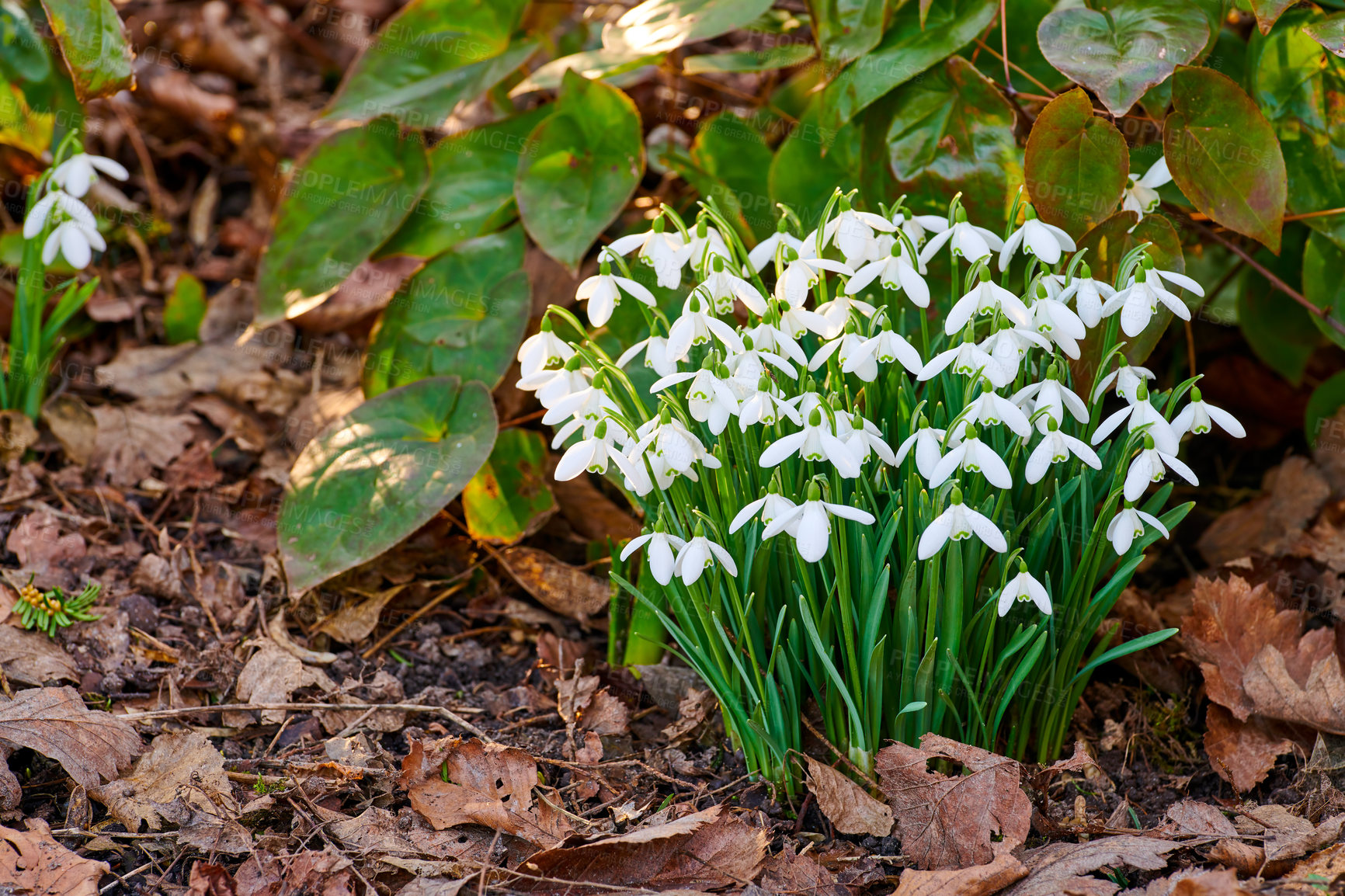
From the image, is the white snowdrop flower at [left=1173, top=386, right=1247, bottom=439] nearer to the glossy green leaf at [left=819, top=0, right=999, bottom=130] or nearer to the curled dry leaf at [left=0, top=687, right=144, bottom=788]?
the glossy green leaf at [left=819, top=0, right=999, bottom=130]

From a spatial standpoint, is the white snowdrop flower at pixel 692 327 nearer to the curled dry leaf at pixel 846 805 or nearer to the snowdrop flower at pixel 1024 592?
the snowdrop flower at pixel 1024 592

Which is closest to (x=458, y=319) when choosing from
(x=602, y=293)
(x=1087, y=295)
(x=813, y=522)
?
(x=602, y=293)

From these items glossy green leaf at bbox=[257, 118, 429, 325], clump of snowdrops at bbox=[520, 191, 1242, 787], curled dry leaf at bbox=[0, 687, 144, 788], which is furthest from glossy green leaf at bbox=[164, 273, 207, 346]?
clump of snowdrops at bbox=[520, 191, 1242, 787]

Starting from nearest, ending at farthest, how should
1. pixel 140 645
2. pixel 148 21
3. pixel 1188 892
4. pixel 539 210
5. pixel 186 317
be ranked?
pixel 1188 892 < pixel 140 645 < pixel 539 210 < pixel 186 317 < pixel 148 21

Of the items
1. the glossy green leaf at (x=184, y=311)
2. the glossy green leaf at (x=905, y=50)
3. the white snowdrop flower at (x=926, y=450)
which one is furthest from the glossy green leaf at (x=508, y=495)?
the glossy green leaf at (x=184, y=311)

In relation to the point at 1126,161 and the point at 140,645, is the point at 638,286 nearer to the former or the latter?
the point at 1126,161

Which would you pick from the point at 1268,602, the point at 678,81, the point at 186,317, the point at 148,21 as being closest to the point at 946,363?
the point at 1268,602

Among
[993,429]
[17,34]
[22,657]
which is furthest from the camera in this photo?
[17,34]
